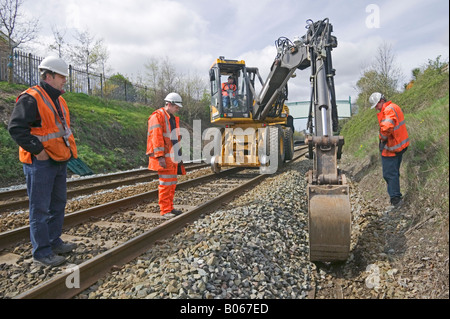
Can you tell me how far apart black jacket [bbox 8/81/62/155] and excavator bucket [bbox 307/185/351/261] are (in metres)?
2.98

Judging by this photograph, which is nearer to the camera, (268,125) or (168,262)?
(168,262)

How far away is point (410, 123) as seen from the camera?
6.51m

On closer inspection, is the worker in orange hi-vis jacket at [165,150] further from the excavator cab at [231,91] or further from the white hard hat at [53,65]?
the excavator cab at [231,91]

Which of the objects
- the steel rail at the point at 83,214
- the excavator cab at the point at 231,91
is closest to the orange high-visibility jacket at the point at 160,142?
the steel rail at the point at 83,214

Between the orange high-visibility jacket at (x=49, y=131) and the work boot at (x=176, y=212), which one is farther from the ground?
the orange high-visibility jacket at (x=49, y=131)

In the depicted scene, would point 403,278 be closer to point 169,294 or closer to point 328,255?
point 328,255

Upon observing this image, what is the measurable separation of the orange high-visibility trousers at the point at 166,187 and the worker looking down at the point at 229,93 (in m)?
5.25

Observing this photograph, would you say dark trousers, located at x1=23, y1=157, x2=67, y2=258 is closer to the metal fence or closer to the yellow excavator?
the yellow excavator

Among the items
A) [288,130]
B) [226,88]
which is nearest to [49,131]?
[226,88]

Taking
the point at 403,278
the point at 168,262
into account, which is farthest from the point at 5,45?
the point at 403,278

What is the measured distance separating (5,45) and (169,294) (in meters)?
20.2

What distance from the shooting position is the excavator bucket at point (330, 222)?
10.7 ft

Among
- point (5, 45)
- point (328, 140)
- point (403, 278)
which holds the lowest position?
point (403, 278)

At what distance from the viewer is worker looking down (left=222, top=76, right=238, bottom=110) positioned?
32.2ft
